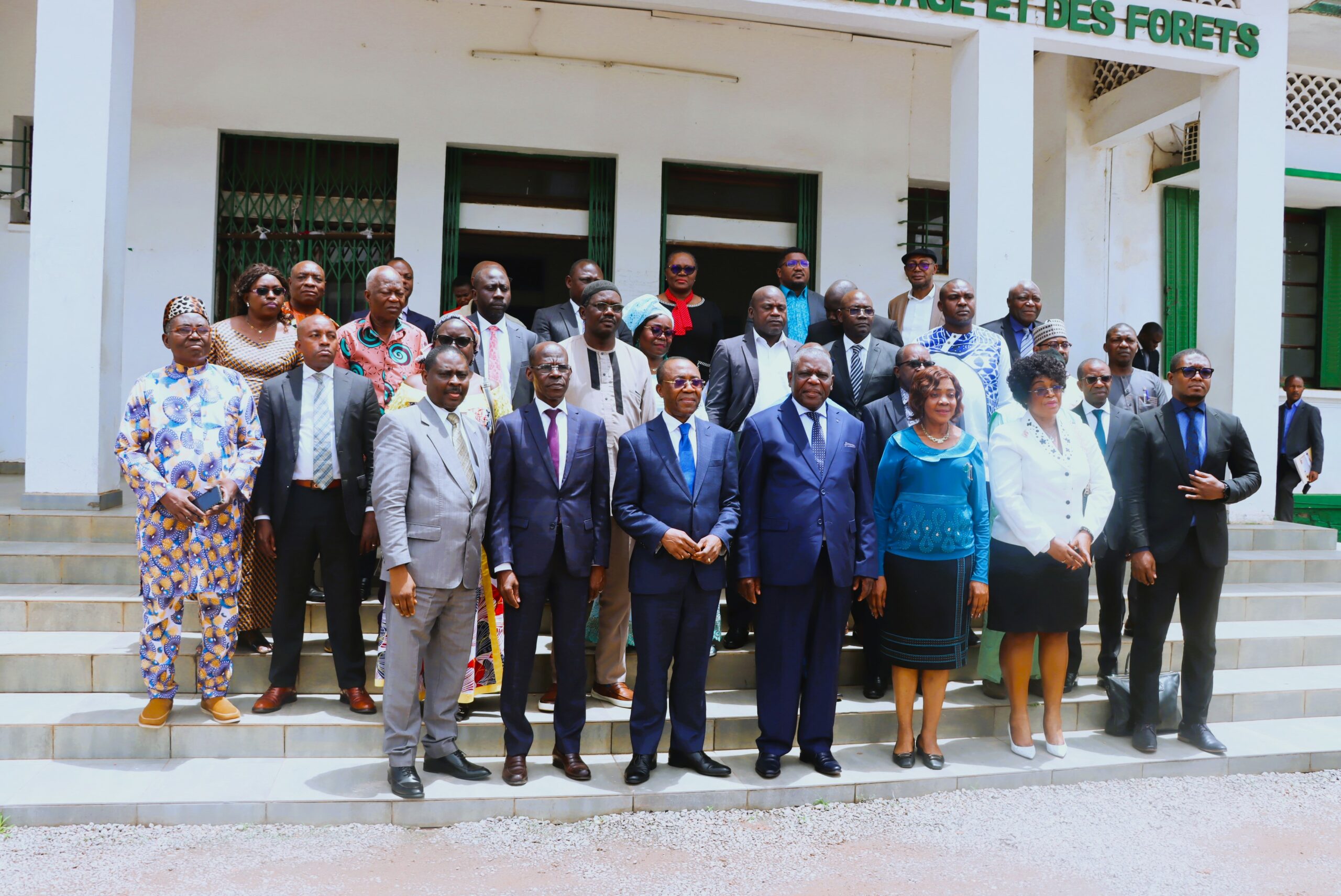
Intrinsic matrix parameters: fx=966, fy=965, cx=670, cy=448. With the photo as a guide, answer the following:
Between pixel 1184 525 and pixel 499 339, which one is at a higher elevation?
pixel 499 339

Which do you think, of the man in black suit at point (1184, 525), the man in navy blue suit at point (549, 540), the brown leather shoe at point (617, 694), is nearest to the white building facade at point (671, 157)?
the man in black suit at point (1184, 525)

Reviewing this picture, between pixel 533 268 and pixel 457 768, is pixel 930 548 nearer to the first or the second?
pixel 457 768

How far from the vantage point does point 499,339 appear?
192 inches

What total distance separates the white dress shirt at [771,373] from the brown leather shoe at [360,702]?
2.20 meters

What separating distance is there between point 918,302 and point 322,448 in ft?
11.9

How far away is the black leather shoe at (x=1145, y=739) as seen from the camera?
4496mm

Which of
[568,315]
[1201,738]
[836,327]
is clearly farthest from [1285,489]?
[568,315]

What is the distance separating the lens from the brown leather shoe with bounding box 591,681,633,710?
14.4ft

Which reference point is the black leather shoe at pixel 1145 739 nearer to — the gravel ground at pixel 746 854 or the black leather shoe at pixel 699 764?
the gravel ground at pixel 746 854

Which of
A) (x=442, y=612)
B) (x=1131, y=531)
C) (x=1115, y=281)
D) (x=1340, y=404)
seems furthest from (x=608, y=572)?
(x=1340, y=404)

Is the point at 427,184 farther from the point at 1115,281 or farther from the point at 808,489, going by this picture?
the point at 1115,281

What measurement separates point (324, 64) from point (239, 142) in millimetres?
966

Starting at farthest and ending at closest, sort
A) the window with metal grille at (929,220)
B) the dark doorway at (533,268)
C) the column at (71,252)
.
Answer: the dark doorway at (533,268)
the window with metal grille at (929,220)
the column at (71,252)

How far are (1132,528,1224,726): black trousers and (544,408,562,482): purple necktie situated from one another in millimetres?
2846
